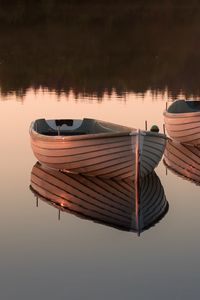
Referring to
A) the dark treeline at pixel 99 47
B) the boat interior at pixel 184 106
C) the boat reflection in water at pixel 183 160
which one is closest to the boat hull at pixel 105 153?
the boat reflection in water at pixel 183 160

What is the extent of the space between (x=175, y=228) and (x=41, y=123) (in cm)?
697

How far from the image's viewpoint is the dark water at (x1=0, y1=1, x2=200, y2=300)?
12195mm

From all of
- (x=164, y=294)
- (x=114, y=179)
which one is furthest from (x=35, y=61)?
(x=164, y=294)

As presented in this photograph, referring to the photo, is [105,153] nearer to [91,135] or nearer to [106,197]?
[91,135]

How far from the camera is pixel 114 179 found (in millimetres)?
17922

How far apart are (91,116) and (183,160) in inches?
301

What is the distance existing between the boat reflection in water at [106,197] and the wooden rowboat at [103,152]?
25 cm

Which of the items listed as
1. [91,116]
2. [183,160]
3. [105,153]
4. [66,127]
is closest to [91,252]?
[105,153]

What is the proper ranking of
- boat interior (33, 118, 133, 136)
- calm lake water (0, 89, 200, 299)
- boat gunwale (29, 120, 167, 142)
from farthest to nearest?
boat interior (33, 118, 133, 136) → boat gunwale (29, 120, 167, 142) → calm lake water (0, 89, 200, 299)

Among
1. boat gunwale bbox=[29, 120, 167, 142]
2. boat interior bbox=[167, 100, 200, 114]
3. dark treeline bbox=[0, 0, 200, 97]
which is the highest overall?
boat gunwale bbox=[29, 120, 167, 142]

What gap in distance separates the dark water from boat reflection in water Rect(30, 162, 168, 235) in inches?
9.6

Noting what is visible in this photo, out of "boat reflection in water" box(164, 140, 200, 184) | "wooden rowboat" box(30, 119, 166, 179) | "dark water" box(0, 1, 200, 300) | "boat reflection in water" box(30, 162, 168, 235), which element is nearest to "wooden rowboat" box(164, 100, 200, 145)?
"boat reflection in water" box(164, 140, 200, 184)

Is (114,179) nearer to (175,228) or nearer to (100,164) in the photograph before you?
(100,164)

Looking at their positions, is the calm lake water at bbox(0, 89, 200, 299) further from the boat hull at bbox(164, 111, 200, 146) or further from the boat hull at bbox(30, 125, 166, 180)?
the boat hull at bbox(164, 111, 200, 146)
